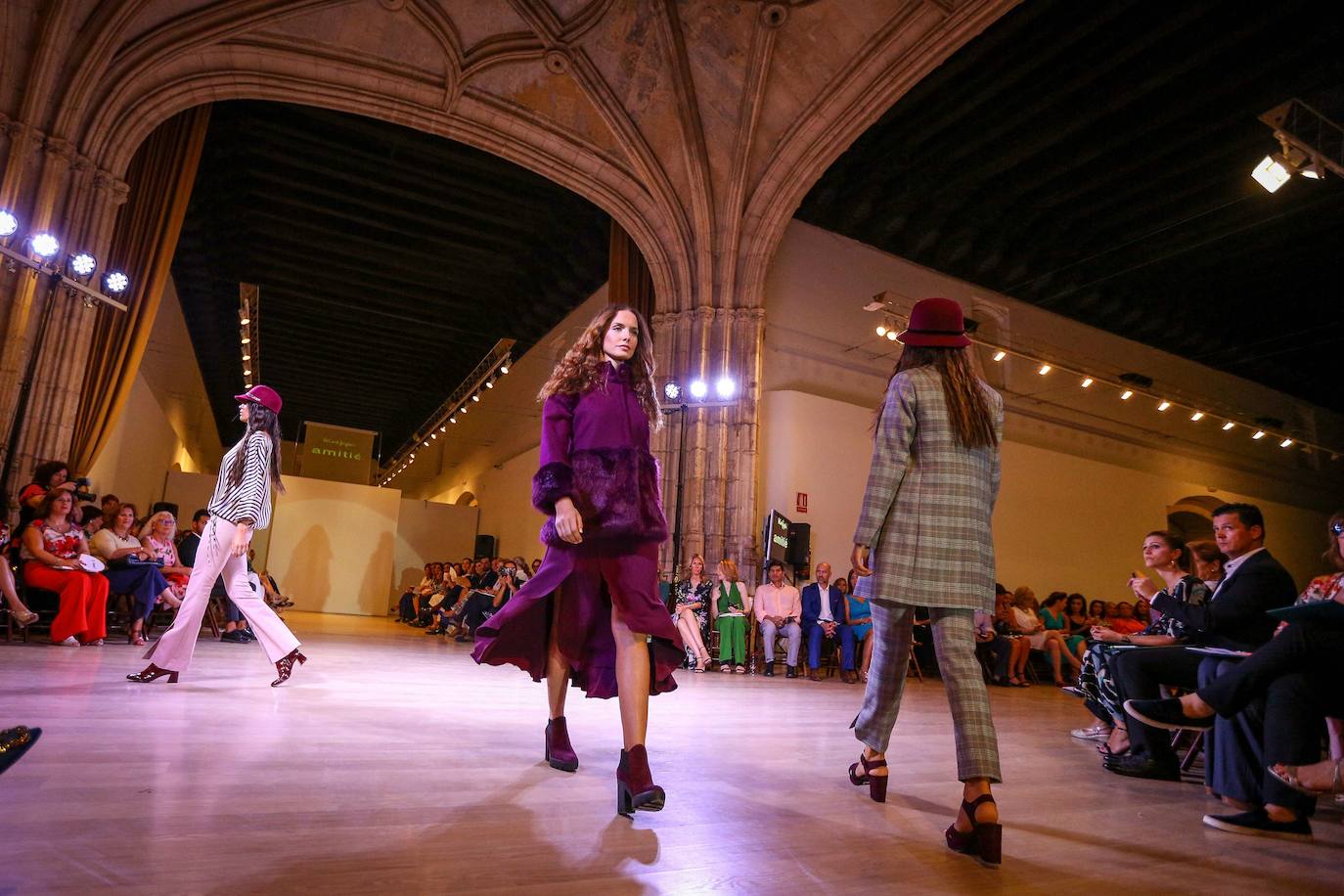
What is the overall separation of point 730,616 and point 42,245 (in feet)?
23.4

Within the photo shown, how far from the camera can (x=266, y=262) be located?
13469mm

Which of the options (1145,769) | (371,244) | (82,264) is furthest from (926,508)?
(371,244)

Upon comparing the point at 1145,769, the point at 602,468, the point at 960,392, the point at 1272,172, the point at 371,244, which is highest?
the point at 371,244

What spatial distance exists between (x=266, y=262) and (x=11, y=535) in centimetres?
858

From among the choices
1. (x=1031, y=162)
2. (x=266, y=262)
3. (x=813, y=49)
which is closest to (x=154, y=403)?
(x=266, y=262)

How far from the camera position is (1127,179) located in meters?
10.3

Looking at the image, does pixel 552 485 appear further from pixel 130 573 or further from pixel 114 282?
pixel 114 282

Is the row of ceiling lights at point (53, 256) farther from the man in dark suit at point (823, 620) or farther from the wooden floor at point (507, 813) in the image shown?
the man in dark suit at point (823, 620)

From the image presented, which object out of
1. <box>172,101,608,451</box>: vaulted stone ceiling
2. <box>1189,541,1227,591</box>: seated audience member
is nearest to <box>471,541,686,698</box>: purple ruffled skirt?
<box>1189,541,1227,591</box>: seated audience member

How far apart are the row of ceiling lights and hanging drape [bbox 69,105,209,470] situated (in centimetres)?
72

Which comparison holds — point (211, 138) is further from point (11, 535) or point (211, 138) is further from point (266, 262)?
point (11, 535)

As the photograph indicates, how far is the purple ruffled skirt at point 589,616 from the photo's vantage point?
2.15 meters

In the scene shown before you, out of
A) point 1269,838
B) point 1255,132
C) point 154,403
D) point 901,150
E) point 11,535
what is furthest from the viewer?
point 154,403

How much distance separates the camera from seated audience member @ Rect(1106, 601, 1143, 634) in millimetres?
9305
